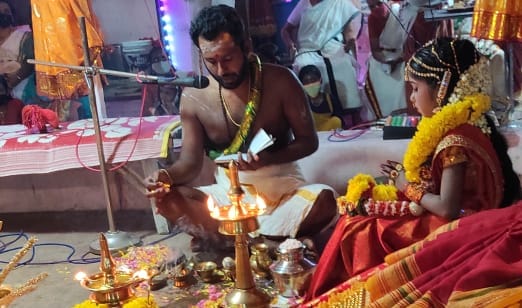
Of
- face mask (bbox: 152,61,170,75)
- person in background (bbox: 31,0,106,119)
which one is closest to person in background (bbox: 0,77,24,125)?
person in background (bbox: 31,0,106,119)

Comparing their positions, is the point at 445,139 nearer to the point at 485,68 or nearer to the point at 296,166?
the point at 485,68

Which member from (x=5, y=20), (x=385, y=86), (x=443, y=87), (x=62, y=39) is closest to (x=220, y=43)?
(x=443, y=87)

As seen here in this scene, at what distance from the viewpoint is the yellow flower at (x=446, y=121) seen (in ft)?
7.35

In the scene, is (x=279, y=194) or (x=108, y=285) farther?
(x=279, y=194)

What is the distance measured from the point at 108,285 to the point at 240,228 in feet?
1.57

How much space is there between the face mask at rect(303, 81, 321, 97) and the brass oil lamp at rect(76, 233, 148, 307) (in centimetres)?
339

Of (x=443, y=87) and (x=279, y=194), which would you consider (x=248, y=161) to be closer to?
(x=279, y=194)

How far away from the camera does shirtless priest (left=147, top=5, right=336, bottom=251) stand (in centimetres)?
300

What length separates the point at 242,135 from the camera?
10.4 ft

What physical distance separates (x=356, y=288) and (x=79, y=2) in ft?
10.4

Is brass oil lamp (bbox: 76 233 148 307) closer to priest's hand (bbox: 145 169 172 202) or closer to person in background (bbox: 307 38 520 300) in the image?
person in background (bbox: 307 38 520 300)

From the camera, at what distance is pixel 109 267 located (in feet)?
6.54

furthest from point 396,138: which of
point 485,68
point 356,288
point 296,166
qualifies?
point 356,288

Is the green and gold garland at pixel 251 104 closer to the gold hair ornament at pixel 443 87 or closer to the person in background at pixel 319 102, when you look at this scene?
the gold hair ornament at pixel 443 87
